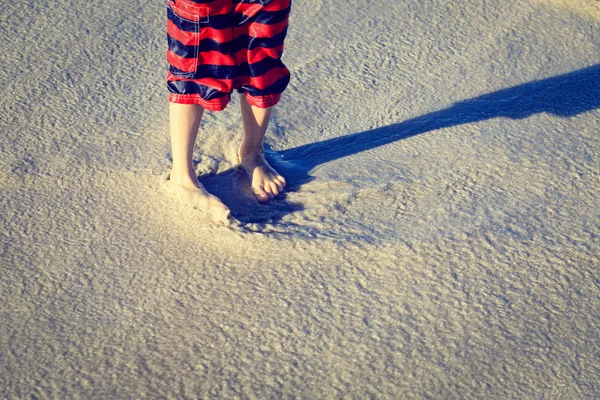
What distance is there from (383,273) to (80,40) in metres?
1.74

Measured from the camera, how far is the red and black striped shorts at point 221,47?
5.87ft

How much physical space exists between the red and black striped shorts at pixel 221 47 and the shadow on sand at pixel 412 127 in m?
0.30

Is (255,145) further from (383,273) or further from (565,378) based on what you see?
(565,378)

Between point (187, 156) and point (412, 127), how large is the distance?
857 millimetres

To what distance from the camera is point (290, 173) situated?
214cm

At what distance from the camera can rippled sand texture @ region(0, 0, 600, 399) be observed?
1497 millimetres

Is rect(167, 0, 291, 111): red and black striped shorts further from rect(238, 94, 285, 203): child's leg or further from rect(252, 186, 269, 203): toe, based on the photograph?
rect(252, 186, 269, 203): toe

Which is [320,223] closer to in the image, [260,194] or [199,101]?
[260,194]

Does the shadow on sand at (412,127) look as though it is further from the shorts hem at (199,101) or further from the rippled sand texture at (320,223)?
the shorts hem at (199,101)

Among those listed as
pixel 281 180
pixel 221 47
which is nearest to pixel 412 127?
pixel 281 180

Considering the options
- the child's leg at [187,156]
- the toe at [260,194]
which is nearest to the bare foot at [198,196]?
the child's leg at [187,156]

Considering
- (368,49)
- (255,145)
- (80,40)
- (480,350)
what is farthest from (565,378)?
(80,40)

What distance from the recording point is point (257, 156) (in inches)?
82.4

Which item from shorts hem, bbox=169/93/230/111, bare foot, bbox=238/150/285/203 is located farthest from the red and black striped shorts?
bare foot, bbox=238/150/285/203
